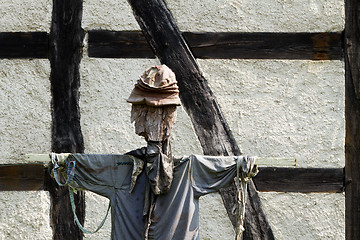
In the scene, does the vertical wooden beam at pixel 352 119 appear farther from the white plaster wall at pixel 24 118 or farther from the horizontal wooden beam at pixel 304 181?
the white plaster wall at pixel 24 118

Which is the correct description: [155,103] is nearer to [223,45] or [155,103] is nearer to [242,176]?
[242,176]

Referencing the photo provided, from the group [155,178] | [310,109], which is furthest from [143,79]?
[310,109]

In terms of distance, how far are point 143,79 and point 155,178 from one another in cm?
43

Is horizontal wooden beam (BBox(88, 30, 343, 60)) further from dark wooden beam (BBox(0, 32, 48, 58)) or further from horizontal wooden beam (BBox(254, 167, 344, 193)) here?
horizontal wooden beam (BBox(254, 167, 344, 193))

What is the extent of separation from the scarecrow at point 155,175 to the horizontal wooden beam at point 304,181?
968 mm

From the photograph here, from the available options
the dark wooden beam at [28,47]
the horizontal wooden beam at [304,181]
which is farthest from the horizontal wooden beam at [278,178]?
the dark wooden beam at [28,47]

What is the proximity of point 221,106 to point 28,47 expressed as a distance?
1.17 metres

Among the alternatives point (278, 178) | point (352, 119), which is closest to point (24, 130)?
point (278, 178)

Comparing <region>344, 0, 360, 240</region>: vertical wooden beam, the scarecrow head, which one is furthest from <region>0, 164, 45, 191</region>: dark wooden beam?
<region>344, 0, 360, 240</region>: vertical wooden beam

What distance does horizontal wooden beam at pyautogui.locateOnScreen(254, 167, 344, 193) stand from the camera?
170 inches

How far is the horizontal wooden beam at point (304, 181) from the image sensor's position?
14.1ft

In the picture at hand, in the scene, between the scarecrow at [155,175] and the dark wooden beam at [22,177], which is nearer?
the scarecrow at [155,175]

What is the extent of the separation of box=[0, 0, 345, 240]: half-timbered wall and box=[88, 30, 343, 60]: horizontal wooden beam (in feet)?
0.12

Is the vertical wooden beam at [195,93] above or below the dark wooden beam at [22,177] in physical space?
above
